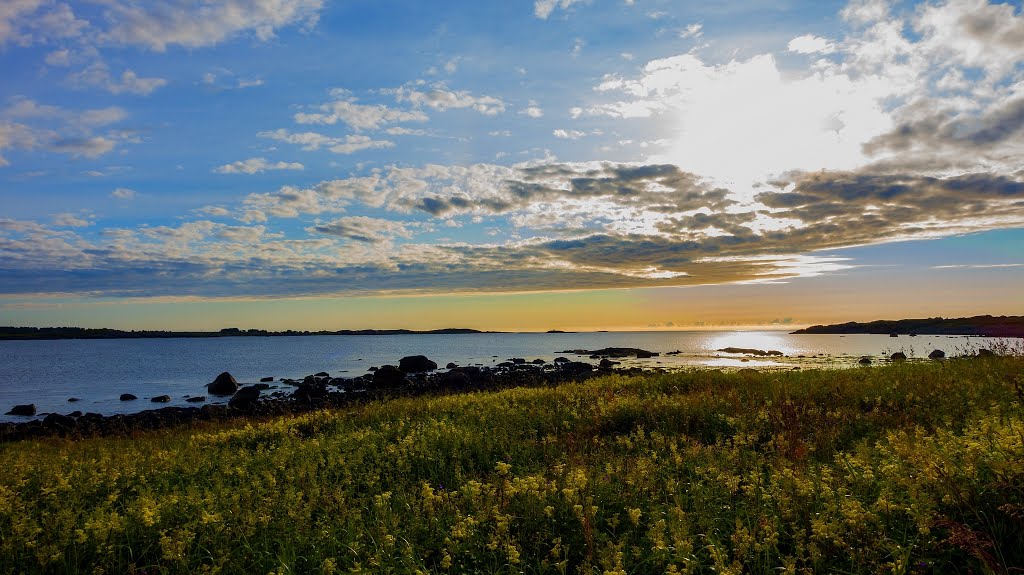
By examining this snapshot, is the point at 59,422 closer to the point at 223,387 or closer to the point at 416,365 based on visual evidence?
the point at 223,387

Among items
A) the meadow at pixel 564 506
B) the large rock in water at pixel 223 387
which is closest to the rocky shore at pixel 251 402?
the large rock in water at pixel 223 387

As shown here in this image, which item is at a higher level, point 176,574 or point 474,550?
point 474,550

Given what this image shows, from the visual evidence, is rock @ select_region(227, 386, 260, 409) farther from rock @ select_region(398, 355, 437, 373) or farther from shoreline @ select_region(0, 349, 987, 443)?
rock @ select_region(398, 355, 437, 373)

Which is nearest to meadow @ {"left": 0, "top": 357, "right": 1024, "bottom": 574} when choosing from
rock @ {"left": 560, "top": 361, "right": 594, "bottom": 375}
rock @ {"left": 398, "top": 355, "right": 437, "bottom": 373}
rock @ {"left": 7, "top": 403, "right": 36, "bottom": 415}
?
rock @ {"left": 560, "top": 361, "right": 594, "bottom": 375}

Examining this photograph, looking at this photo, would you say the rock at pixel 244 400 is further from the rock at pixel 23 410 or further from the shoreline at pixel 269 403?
the rock at pixel 23 410

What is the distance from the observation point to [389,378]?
164 feet

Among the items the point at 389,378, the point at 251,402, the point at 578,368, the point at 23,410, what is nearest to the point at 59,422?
the point at 251,402

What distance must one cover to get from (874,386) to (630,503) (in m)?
11.6

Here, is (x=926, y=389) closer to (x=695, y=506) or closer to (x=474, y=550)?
(x=695, y=506)

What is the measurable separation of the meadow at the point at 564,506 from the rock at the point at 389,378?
122ft

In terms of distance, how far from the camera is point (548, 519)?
612 centimetres

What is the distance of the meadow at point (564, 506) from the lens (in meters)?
5.21

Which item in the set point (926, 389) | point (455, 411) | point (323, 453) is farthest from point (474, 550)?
point (926, 389)

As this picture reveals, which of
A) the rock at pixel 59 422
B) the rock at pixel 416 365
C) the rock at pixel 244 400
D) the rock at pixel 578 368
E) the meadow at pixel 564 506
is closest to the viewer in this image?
the meadow at pixel 564 506
